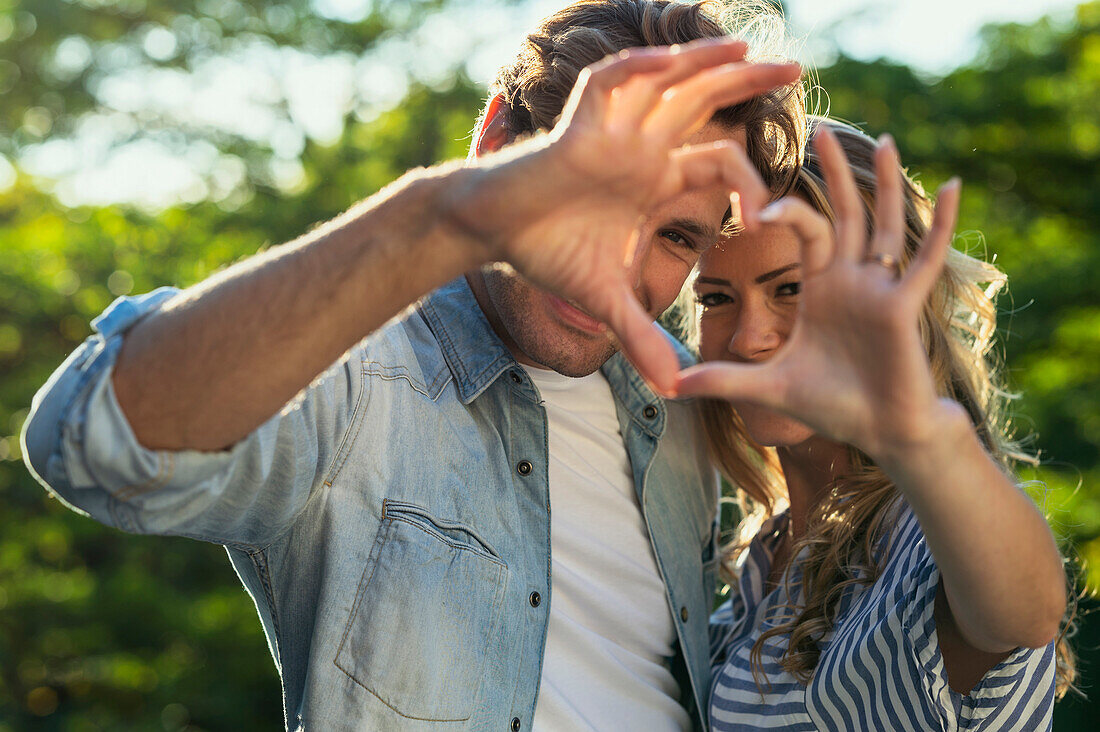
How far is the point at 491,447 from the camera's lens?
1997mm

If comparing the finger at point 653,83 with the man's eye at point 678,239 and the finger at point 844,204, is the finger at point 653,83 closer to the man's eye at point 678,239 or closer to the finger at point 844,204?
the finger at point 844,204

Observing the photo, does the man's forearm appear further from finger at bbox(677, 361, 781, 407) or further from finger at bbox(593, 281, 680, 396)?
finger at bbox(677, 361, 781, 407)

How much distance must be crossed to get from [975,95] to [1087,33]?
1.07m

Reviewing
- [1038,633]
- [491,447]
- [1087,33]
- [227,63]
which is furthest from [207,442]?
[1087,33]

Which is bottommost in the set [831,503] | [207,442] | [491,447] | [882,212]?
[831,503]

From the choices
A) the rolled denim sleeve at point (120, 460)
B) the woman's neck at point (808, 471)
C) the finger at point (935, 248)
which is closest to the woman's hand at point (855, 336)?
the finger at point (935, 248)

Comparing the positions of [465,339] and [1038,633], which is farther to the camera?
[465,339]

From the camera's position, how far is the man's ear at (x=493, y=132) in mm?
2168

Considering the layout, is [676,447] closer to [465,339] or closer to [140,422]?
[465,339]

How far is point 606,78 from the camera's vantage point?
3.86ft

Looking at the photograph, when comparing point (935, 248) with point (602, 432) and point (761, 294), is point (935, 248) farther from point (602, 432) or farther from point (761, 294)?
point (602, 432)

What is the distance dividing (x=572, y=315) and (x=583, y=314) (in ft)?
0.08

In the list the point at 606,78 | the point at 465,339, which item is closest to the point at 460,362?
the point at 465,339

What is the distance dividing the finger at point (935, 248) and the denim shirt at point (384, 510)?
860 mm
